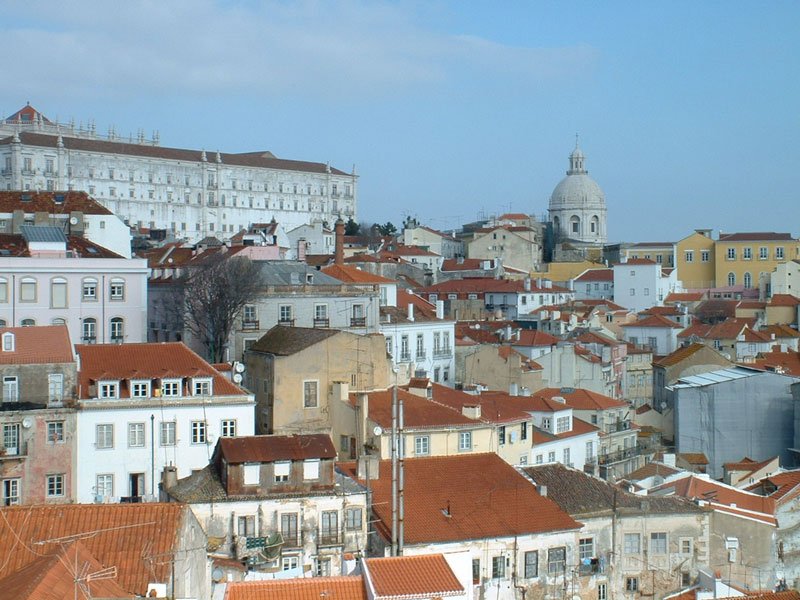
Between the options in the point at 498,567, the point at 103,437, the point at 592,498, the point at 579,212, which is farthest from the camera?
the point at 579,212

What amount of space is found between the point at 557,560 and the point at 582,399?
19265 millimetres

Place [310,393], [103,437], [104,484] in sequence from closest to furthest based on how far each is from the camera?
[104,484], [103,437], [310,393]

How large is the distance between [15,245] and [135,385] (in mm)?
17400

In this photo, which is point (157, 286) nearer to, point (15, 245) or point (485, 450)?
Answer: point (15, 245)

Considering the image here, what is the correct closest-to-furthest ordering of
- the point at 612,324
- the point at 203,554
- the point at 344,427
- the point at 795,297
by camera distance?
the point at 203,554
the point at 344,427
the point at 612,324
the point at 795,297

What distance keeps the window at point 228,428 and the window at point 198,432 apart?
0.51 m

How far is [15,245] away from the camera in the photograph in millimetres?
47781

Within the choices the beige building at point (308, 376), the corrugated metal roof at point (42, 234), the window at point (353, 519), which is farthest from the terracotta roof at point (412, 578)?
the corrugated metal roof at point (42, 234)

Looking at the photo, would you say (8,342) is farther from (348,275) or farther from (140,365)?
(348,275)

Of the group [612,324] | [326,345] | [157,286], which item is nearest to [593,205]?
[612,324]

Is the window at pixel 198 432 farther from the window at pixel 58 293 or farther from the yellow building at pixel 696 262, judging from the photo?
the yellow building at pixel 696 262

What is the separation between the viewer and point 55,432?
31641 mm

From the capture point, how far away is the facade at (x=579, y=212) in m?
128

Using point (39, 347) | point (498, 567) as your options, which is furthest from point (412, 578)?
point (39, 347)
